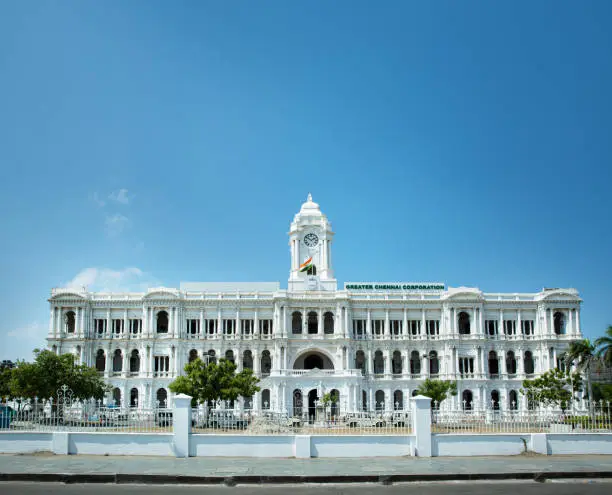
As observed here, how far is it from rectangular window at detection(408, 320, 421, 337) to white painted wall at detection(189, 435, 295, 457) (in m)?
52.0

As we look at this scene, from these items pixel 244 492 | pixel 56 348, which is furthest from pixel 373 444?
pixel 56 348

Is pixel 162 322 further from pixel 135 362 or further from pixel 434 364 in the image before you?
pixel 434 364

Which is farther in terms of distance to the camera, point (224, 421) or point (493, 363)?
point (493, 363)

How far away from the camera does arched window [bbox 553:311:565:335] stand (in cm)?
8150

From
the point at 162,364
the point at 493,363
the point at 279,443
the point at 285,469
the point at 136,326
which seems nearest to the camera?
the point at 285,469

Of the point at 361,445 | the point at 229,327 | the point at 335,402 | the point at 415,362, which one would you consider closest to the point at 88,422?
the point at 361,445

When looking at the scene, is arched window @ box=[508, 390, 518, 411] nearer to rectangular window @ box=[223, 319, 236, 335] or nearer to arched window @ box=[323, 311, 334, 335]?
arched window @ box=[323, 311, 334, 335]

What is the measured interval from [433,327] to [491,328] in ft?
23.4

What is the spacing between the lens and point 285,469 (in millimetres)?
27156

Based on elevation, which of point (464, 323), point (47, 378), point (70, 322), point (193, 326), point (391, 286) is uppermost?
point (391, 286)

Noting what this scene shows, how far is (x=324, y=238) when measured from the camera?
287 feet

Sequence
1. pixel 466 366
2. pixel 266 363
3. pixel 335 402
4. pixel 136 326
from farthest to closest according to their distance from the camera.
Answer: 1. pixel 136 326
2. pixel 266 363
3. pixel 466 366
4. pixel 335 402

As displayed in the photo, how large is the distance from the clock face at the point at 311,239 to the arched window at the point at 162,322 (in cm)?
2042

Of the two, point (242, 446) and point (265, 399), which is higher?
point (242, 446)
